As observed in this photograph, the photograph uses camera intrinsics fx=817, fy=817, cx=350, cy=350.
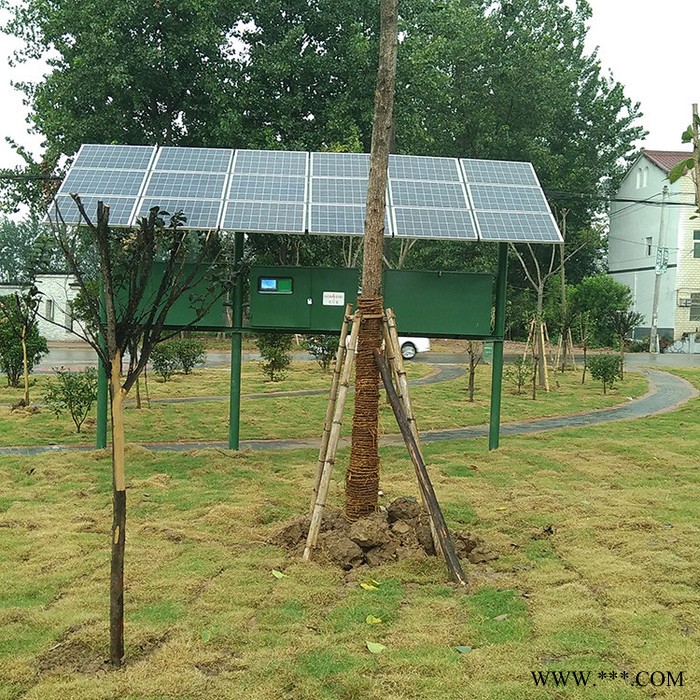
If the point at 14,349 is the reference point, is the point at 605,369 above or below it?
below

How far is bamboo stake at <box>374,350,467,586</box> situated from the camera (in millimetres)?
6234

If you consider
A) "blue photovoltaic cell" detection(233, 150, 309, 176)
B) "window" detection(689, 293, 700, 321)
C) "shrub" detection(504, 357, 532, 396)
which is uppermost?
"blue photovoltaic cell" detection(233, 150, 309, 176)

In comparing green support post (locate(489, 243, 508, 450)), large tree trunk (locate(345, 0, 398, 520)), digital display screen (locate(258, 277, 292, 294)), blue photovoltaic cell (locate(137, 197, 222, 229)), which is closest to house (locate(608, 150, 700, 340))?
green support post (locate(489, 243, 508, 450))

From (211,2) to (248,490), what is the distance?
1797 cm

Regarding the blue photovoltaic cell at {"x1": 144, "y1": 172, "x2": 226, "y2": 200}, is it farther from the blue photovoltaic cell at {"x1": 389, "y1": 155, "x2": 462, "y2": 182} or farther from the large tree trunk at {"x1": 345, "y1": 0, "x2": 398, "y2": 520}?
the large tree trunk at {"x1": 345, "y1": 0, "x2": 398, "y2": 520}

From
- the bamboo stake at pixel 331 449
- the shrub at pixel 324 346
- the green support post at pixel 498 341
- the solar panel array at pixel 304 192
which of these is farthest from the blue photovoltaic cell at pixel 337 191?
the shrub at pixel 324 346

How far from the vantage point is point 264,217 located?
448 inches

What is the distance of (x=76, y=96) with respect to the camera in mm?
23234

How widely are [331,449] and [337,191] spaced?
617 cm

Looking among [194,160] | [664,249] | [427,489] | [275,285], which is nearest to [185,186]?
[194,160]

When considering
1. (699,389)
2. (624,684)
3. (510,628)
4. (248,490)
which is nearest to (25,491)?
(248,490)

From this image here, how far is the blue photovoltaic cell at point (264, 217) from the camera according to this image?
11102 mm

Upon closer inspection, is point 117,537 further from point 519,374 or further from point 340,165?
point 519,374

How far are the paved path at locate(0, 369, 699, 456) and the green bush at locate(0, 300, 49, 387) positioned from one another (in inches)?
291
